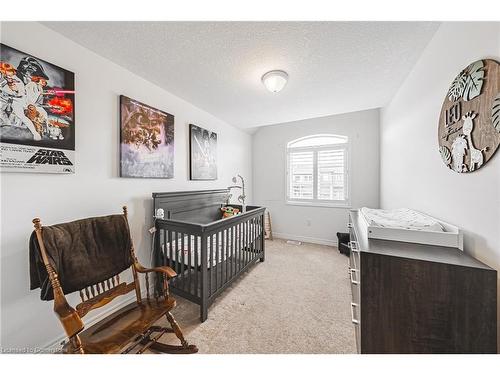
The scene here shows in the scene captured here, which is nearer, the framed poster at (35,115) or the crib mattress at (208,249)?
the framed poster at (35,115)

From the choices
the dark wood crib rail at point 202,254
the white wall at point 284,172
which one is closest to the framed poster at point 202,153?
the dark wood crib rail at point 202,254

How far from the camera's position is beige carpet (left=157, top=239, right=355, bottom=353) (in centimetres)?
137

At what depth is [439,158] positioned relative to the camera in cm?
132

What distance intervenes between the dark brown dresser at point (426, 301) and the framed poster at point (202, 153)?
226 centimetres

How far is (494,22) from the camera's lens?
0.88 m

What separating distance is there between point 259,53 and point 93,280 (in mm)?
2124

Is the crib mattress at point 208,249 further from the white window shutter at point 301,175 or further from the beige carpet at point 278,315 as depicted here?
the white window shutter at point 301,175

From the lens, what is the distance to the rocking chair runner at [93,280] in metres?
1.00

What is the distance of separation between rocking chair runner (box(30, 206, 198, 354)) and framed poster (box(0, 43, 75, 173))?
1.61 ft

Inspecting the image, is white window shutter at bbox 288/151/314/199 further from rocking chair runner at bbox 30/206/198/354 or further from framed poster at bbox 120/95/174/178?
rocking chair runner at bbox 30/206/198/354

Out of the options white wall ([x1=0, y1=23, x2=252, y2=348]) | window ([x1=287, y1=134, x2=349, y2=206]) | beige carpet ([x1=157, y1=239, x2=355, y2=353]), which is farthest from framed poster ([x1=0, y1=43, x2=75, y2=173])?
window ([x1=287, y1=134, x2=349, y2=206])

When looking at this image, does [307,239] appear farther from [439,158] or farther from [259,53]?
[259,53]

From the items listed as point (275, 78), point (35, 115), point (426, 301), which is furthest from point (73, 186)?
point (426, 301)

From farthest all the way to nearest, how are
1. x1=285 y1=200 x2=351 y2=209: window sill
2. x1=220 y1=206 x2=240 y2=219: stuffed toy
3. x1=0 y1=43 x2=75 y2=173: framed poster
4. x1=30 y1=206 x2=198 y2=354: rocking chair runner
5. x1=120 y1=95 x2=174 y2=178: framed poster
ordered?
1. x1=285 y1=200 x2=351 y2=209: window sill
2. x1=220 y1=206 x2=240 y2=219: stuffed toy
3. x1=120 y1=95 x2=174 y2=178: framed poster
4. x1=0 y1=43 x2=75 y2=173: framed poster
5. x1=30 y1=206 x2=198 y2=354: rocking chair runner
